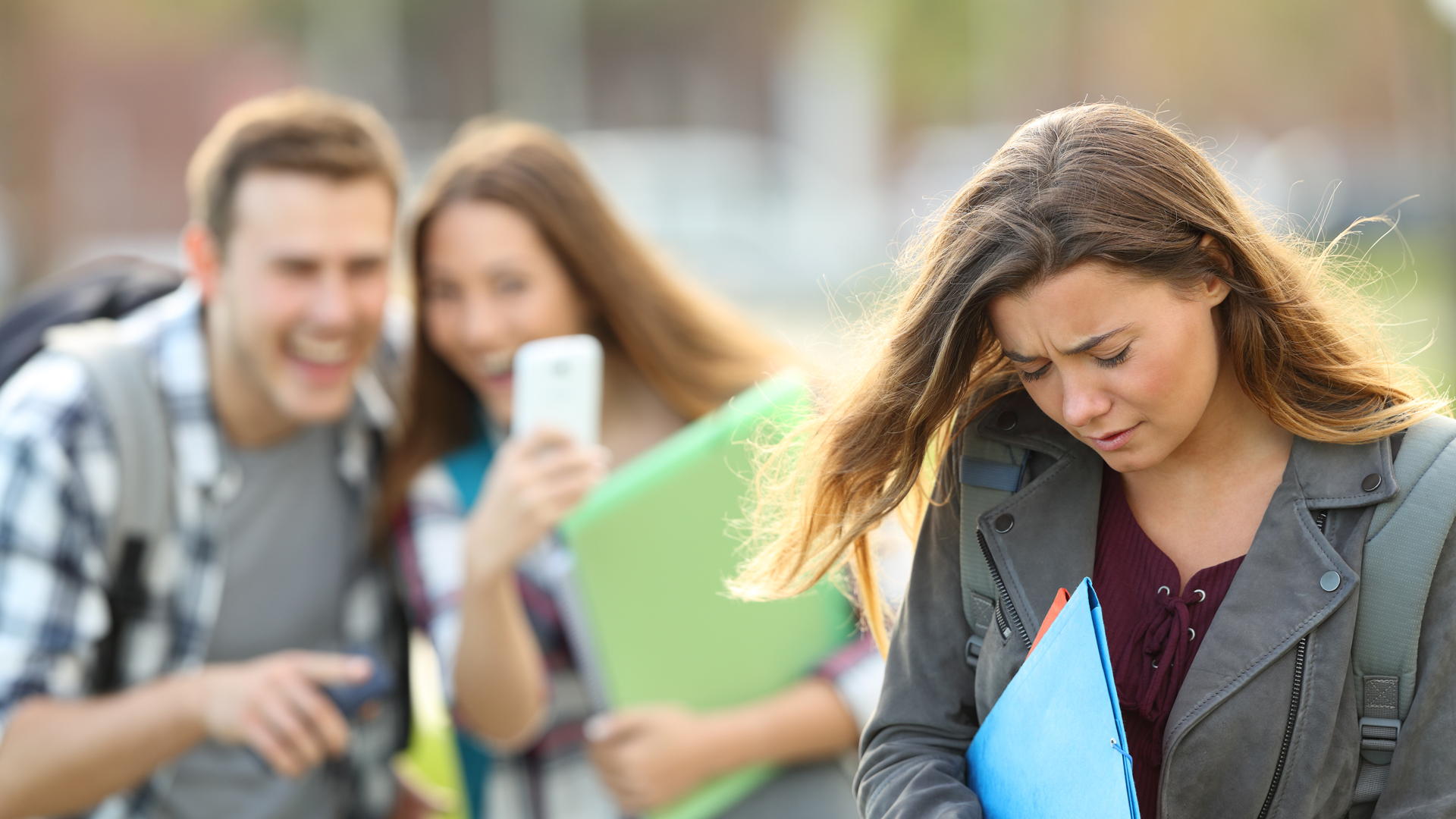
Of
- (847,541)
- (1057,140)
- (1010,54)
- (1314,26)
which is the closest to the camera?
(1057,140)

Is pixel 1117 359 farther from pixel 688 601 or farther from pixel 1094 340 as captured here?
pixel 688 601

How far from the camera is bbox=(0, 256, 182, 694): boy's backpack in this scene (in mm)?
2561

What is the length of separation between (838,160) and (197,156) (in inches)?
1140

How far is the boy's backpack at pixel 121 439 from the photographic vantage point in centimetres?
256

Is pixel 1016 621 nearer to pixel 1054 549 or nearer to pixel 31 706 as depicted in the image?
pixel 1054 549

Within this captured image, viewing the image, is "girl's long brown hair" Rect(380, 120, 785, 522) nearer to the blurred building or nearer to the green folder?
the green folder

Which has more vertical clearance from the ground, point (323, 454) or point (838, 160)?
point (323, 454)

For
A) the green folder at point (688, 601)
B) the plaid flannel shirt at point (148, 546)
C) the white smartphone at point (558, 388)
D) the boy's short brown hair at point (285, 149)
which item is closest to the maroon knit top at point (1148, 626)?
the green folder at point (688, 601)

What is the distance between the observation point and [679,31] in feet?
98.9

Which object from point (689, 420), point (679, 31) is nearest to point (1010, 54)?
point (679, 31)

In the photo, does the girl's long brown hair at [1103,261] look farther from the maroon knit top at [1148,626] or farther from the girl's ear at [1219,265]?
the maroon knit top at [1148,626]

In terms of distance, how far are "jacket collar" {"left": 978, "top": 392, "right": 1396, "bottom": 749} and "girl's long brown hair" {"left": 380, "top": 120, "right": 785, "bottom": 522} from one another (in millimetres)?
1476

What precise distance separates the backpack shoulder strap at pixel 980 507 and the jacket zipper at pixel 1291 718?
334 millimetres

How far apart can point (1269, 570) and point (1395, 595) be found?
120 millimetres
